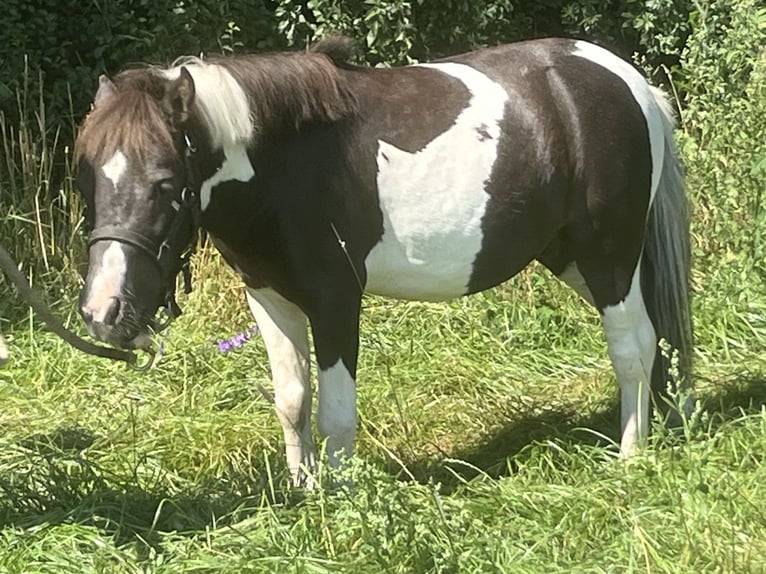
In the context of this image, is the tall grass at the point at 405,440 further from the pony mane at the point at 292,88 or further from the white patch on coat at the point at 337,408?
the pony mane at the point at 292,88

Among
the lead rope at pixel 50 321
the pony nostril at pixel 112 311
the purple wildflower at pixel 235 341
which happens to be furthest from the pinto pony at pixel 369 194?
the purple wildflower at pixel 235 341

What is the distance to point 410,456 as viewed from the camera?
4.05m

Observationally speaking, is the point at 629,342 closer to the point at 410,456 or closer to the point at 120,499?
the point at 410,456

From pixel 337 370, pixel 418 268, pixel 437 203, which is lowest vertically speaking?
pixel 337 370

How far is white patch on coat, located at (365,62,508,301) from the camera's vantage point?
11.4 ft

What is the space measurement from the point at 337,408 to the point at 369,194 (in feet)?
2.29

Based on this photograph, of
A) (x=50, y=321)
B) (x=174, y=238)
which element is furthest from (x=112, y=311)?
(x=50, y=321)

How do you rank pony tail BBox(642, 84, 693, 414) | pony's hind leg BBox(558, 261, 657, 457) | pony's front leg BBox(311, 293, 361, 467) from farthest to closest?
1. pony tail BBox(642, 84, 693, 414)
2. pony's hind leg BBox(558, 261, 657, 457)
3. pony's front leg BBox(311, 293, 361, 467)

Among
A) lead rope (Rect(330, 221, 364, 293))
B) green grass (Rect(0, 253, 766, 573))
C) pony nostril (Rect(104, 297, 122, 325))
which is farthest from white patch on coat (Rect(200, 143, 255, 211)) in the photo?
green grass (Rect(0, 253, 766, 573))

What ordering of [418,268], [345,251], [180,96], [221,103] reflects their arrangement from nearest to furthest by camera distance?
[180,96] < [221,103] < [345,251] < [418,268]

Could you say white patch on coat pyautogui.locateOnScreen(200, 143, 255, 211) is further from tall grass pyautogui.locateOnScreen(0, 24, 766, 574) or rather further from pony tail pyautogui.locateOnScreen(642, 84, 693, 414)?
pony tail pyautogui.locateOnScreen(642, 84, 693, 414)

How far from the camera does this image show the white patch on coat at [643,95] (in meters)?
3.85

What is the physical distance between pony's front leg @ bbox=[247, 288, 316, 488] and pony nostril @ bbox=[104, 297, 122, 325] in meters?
0.82

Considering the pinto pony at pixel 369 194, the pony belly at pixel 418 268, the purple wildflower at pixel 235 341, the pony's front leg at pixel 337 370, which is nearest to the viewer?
the pinto pony at pixel 369 194
